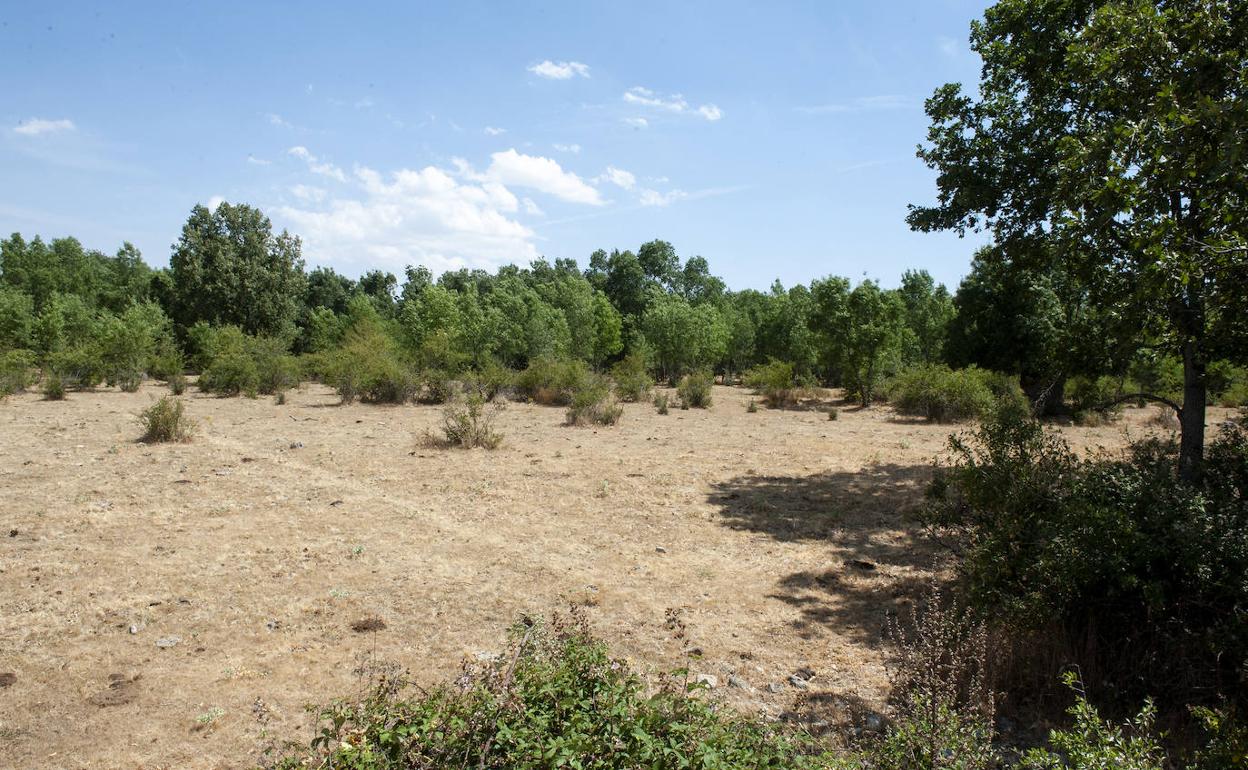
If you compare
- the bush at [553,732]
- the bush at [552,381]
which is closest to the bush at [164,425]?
the bush at [552,381]

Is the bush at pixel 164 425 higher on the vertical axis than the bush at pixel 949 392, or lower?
lower

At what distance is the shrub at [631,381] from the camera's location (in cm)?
2558

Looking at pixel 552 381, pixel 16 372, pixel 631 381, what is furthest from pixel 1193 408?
pixel 16 372

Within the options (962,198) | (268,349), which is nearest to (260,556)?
(962,198)

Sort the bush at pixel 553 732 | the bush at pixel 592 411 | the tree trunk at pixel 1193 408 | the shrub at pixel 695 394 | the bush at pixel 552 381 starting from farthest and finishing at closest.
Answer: the shrub at pixel 695 394 < the bush at pixel 552 381 < the bush at pixel 592 411 < the tree trunk at pixel 1193 408 < the bush at pixel 553 732

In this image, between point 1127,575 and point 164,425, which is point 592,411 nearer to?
point 164,425

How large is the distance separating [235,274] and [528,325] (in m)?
18.6

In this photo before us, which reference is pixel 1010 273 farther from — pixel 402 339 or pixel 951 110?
pixel 402 339

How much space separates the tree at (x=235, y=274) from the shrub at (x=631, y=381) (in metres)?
22.6

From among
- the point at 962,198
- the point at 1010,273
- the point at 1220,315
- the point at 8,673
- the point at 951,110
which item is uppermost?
the point at 951,110

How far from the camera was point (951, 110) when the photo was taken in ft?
34.8

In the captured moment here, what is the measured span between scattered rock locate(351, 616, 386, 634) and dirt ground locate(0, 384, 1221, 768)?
0.06m

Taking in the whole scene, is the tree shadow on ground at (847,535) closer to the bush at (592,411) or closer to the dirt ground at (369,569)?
the dirt ground at (369,569)

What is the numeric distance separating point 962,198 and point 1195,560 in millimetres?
7688
